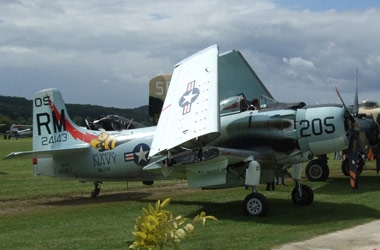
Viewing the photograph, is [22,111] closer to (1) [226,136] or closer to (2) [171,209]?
(2) [171,209]

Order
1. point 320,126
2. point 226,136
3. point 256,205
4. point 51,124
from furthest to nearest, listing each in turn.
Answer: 1. point 51,124
2. point 226,136
3. point 320,126
4. point 256,205

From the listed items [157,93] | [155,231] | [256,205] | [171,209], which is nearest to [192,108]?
[256,205]

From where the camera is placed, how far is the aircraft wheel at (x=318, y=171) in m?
16.9

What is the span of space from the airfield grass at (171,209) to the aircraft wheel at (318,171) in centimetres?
49

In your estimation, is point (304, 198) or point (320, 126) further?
point (304, 198)

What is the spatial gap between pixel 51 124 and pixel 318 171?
9.10 meters

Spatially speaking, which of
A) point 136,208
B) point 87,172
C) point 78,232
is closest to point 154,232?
point 78,232

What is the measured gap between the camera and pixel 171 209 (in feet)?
37.6

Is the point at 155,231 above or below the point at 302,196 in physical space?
above

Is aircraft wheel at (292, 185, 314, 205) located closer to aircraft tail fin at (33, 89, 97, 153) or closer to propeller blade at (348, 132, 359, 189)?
propeller blade at (348, 132, 359, 189)

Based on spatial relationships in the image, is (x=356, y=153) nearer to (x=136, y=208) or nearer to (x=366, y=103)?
(x=136, y=208)

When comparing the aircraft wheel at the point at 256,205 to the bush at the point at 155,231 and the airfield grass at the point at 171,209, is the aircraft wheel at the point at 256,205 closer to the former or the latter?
the airfield grass at the point at 171,209

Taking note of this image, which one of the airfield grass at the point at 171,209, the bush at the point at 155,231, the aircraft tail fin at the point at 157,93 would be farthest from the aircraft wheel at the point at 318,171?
the bush at the point at 155,231

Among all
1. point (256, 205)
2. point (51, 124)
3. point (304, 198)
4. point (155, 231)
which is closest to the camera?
point (155, 231)
